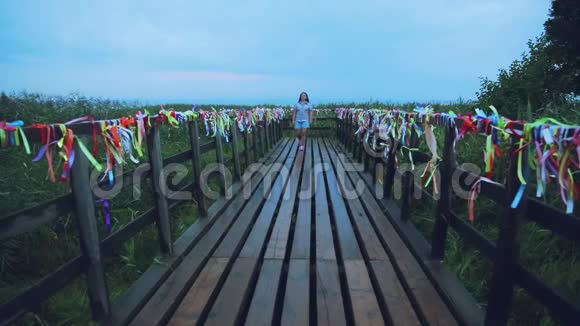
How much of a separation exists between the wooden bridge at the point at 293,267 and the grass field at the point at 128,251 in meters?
0.43

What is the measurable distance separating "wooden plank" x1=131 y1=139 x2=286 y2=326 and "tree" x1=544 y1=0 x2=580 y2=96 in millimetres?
13567

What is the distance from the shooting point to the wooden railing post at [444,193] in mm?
2719

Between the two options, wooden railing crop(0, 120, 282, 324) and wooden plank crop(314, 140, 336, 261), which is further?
wooden plank crop(314, 140, 336, 261)

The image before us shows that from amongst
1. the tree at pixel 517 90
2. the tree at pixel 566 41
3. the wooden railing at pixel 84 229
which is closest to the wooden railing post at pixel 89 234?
the wooden railing at pixel 84 229

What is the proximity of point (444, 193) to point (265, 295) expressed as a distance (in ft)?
5.45

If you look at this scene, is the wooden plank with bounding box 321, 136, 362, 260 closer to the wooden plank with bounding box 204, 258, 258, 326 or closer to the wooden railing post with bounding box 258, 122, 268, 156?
the wooden plank with bounding box 204, 258, 258, 326

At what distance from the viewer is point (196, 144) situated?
3941mm

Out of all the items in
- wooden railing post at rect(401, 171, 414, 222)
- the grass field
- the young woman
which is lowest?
the grass field

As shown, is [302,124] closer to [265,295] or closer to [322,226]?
[322,226]

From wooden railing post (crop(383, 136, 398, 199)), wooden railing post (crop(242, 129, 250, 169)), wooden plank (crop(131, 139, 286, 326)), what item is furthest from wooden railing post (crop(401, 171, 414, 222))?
wooden railing post (crop(242, 129, 250, 169))

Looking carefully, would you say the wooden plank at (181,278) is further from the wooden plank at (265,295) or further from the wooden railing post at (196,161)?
the wooden plank at (265,295)

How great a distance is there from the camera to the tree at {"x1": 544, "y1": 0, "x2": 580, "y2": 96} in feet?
41.2

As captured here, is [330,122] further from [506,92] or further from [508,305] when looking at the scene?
[508,305]

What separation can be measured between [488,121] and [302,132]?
7773mm
